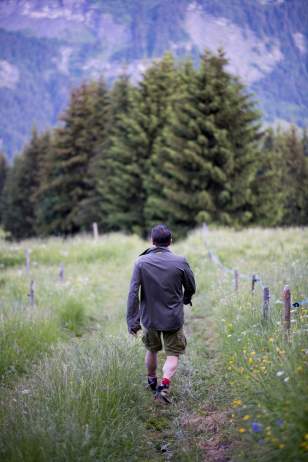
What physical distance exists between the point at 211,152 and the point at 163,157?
3.47m

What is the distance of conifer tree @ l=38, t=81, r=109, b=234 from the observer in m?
32.0

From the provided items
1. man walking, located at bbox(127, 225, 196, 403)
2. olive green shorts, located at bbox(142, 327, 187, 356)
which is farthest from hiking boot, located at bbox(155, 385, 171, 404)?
olive green shorts, located at bbox(142, 327, 187, 356)

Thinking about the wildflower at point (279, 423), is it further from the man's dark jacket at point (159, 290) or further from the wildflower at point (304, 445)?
the man's dark jacket at point (159, 290)

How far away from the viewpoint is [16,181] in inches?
1769

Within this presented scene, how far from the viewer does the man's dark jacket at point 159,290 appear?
523 centimetres

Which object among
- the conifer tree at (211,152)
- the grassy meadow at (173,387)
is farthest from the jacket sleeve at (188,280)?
the conifer tree at (211,152)

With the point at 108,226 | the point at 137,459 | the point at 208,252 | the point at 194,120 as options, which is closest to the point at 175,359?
the point at 137,459

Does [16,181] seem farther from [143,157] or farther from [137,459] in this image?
[137,459]

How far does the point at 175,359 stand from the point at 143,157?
23.4 m

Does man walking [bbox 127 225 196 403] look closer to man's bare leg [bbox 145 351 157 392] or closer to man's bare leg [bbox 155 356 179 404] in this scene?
man's bare leg [bbox 155 356 179 404]

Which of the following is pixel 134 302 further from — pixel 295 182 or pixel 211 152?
pixel 295 182

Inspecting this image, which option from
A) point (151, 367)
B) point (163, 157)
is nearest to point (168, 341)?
point (151, 367)

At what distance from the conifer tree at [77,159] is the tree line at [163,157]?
0.25 feet

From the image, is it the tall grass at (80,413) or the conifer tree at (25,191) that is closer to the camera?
the tall grass at (80,413)
